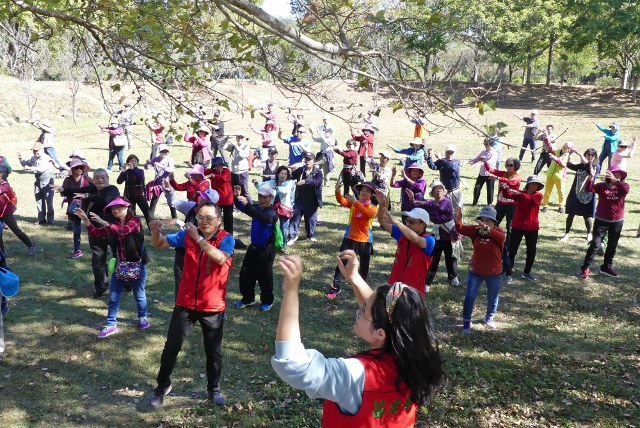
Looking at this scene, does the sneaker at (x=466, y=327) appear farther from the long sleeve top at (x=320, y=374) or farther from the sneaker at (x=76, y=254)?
the sneaker at (x=76, y=254)

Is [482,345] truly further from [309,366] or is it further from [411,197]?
[309,366]

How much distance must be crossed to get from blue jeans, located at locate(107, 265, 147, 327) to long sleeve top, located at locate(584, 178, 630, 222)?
7016 mm

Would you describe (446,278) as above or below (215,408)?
above

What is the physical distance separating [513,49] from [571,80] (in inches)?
1349

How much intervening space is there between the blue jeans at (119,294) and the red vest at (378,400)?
4759mm

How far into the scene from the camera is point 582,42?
1580 inches

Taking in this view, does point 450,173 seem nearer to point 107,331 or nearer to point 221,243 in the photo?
point 221,243

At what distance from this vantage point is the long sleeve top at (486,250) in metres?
6.85

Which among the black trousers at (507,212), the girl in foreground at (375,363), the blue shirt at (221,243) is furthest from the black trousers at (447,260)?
the girl in foreground at (375,363)

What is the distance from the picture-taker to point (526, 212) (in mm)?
8680

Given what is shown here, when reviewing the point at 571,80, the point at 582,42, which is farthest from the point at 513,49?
the point at 571,80

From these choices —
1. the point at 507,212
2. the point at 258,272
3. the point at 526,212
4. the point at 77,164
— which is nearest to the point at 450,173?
the point at 507,212


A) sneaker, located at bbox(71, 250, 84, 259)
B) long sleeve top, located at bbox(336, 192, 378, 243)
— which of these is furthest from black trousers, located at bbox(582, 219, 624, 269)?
sneaker, located at bbox(71, 250, 84, 259)

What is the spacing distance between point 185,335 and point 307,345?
203cm
